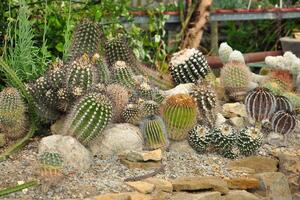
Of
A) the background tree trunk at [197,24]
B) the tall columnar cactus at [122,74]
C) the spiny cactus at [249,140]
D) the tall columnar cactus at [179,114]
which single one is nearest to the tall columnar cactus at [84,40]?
the tall columnar cactus at [122,74]

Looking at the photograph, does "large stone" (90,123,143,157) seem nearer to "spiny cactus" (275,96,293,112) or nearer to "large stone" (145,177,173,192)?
"large stone" (145,177,173,192)

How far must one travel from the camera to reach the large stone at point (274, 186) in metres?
4.80

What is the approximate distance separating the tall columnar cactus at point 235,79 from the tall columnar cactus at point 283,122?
0.50 m

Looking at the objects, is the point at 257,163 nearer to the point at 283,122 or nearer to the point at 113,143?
the point at 283,122

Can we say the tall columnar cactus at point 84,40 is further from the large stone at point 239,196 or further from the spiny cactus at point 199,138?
the large stone at point 239,196

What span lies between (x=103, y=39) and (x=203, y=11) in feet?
10.7

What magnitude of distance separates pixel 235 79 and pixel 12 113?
5.83ft

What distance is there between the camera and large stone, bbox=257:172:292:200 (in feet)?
15.7

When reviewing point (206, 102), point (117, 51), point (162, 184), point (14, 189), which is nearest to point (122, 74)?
point (117, 51)

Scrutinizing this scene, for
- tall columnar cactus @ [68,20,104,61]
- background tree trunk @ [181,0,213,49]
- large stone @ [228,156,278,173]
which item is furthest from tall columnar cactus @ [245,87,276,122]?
background tree trunk @ [181,0,213,49]

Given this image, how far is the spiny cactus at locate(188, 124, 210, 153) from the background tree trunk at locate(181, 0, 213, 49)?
3727mm

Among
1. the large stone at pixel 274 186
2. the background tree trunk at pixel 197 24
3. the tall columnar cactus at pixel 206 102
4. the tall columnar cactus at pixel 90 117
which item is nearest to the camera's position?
the tall columnar cactus at pixel 90 117

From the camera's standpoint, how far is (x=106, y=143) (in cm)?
470

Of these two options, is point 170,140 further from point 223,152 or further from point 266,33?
point 266,33
